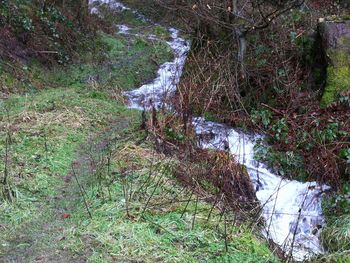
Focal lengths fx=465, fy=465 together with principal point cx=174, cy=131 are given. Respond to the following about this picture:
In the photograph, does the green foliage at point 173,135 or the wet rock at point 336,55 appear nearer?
the green foliage at point 173,135

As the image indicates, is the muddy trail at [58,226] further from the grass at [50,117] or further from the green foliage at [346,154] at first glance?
the green foliage at [346,154]

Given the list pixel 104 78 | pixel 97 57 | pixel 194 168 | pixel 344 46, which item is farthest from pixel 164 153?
pixel 97 57

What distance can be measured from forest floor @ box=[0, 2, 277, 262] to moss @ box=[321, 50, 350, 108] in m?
3.37

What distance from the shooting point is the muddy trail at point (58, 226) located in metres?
4.16

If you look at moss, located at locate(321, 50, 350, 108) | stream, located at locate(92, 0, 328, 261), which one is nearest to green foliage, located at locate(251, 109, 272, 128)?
stream, located at locate(92, 0, 328, 261)

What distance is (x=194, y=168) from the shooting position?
6023 mm

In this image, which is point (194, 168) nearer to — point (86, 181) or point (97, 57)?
point (86, 181)

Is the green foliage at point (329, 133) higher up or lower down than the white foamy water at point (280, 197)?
higher up

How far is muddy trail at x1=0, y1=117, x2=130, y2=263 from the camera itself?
4160mm

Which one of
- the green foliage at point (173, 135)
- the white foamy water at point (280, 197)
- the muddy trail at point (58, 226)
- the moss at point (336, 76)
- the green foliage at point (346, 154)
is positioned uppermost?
→ the moss at point (336, 76)

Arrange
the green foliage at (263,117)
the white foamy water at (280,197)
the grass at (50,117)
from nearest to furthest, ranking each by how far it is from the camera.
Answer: the grass at (50,117) < the white foamy water at (280,197) < the green foliage at (263,117)

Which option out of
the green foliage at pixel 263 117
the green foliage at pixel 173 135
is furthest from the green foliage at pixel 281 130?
the green foliage at pixel 173 135

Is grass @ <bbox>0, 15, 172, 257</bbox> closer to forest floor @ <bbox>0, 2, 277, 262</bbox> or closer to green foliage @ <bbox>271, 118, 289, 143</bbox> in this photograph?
forest floor @ <bbox>0, 2, 277, 262</bbox>

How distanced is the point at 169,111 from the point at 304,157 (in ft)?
7.54
